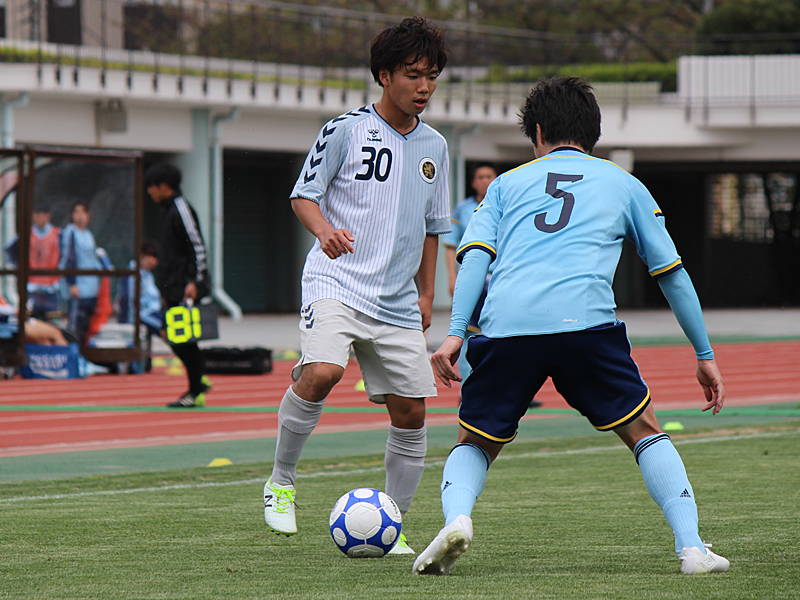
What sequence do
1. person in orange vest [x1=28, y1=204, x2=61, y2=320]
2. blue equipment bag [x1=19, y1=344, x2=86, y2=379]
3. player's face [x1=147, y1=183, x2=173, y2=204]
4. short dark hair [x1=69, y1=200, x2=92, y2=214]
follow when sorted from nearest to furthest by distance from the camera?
player's face [x1=147, y1=183, x2=173, y2=204], blue equipment bag [x1=19, y1=344, x2=86, y2=379], person in orange vest [x1=28, y1=204, x2=61, y2=320], short dark hair [x1=69, y1=200, x2=92, y2=214]

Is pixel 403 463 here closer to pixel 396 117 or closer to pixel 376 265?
pixel 376 265

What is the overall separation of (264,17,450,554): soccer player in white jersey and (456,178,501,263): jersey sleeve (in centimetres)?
63

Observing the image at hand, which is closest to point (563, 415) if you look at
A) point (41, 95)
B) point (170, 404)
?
point (170, 404)

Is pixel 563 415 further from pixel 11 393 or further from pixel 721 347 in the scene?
pixel 721 347

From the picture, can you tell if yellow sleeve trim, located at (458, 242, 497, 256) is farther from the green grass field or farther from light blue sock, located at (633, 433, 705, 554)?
the green grass field

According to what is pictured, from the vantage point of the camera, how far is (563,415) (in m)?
10.4

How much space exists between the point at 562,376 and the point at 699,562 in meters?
0.73

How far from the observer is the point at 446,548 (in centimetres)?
380

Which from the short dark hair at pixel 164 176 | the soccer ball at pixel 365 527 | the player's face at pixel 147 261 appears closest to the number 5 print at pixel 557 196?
the soccer ball at pixel 365 527

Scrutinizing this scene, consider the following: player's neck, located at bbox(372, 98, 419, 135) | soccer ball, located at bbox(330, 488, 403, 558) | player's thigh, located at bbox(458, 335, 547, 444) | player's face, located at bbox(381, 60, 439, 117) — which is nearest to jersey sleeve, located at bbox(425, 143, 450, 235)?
player's neck, located at bbox(372, 98, 419, 135)

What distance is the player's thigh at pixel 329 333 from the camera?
458 cm

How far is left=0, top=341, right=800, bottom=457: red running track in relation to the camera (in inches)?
353

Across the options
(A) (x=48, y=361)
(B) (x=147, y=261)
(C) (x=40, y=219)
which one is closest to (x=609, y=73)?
(B) (x=147, y=261)

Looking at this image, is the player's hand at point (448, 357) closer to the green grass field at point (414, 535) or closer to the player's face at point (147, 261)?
the green grass field at point (414, 535)
